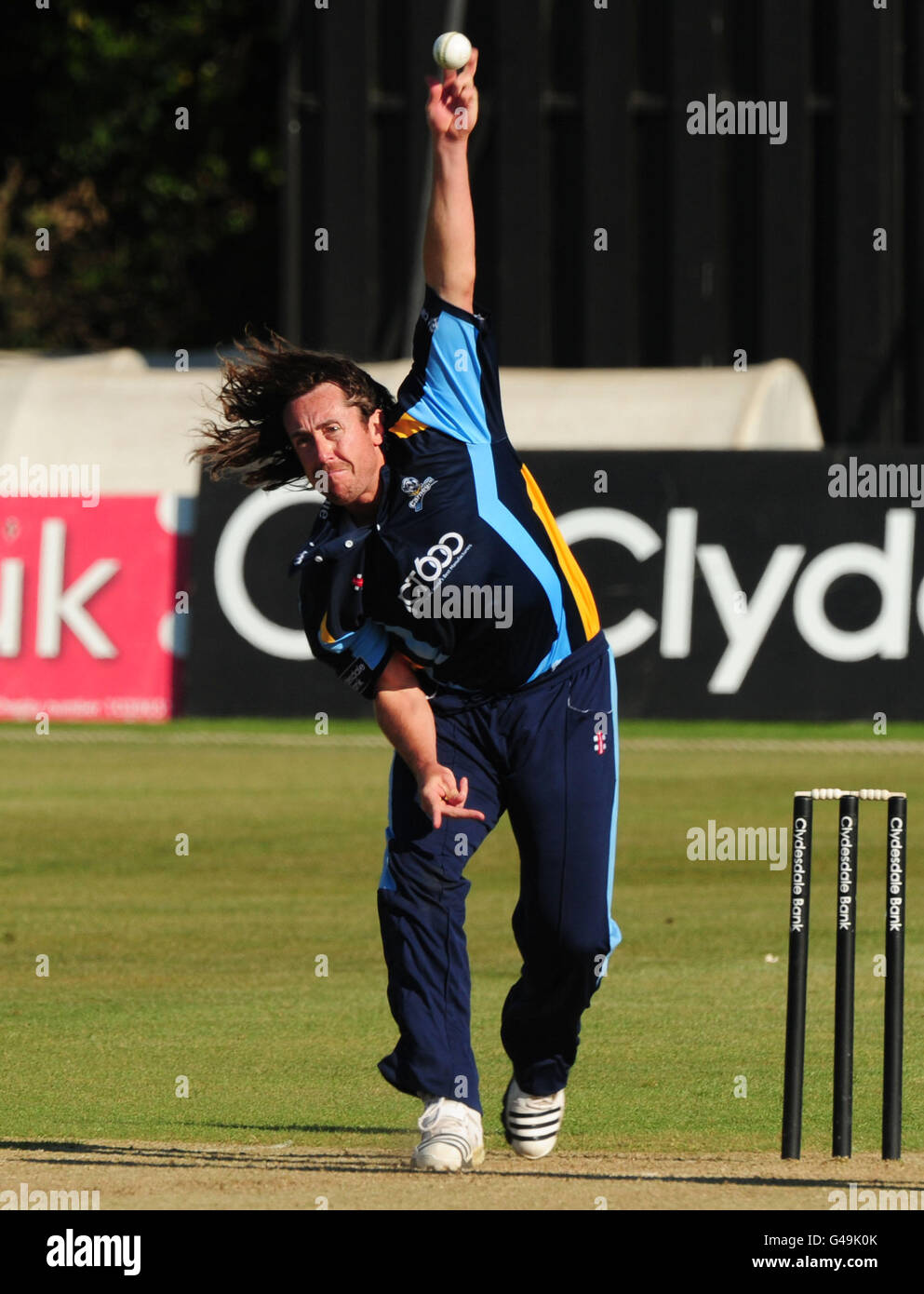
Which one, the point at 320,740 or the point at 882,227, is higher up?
the point at 882,227

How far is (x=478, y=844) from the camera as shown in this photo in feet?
19.9

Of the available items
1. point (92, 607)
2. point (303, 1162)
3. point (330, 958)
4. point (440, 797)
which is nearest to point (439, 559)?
point (440, 797)

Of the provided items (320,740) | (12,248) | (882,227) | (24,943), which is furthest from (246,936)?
(12,248)

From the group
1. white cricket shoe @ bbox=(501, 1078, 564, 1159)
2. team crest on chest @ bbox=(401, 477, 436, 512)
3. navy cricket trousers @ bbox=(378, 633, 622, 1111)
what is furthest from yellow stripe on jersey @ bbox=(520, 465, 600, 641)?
white cricket shoe @ bbox=(501, 1078, 564, 1159)

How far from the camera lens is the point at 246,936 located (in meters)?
10.6

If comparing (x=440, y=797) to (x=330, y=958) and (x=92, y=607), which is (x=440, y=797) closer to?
(x=330, y=958)

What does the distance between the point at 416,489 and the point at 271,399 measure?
479 mm

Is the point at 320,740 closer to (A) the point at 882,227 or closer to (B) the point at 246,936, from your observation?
(B) the point at 246,936

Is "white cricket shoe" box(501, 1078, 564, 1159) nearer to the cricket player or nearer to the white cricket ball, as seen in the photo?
the cricket player

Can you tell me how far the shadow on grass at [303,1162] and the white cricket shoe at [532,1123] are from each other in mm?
Answer: 71

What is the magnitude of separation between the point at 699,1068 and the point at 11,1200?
9.49 ft

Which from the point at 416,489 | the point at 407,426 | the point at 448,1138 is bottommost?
A: the point at 448,1138

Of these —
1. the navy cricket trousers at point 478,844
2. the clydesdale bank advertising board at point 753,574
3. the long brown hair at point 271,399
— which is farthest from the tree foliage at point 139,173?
the navy cricket trousers at point 478,844

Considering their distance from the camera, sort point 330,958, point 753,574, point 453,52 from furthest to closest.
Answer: point 753,574
point 330,958
point 453,52
